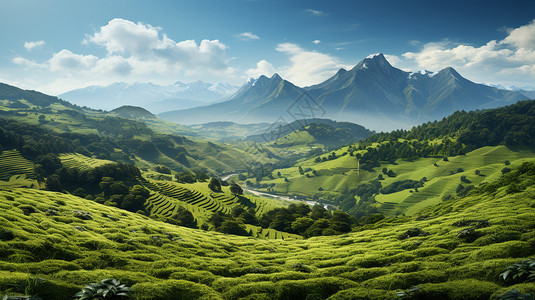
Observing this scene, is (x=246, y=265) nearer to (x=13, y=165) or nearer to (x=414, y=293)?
(x=414, y=293)

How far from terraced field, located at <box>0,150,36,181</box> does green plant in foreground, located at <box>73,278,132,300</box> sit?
16197 cm

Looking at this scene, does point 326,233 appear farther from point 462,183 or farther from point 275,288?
point 462,183

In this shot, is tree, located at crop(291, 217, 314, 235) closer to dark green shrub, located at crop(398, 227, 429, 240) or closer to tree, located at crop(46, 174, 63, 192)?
dark green shrub, located at crop(398, 227, 429, 240)

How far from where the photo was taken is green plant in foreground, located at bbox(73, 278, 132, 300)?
1085 cm

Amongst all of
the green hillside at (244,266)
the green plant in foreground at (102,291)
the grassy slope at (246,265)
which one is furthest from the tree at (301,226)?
the green plant in foreground at (102,291)

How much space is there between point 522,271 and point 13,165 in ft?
656

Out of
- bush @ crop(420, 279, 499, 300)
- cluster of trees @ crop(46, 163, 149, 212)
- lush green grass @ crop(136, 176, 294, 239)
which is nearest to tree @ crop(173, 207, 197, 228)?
lush green grass @ crop(136, 176, 294, 239)

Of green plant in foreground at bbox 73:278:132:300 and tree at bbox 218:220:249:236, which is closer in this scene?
green plant in foreground at bbox 73:278:132:300

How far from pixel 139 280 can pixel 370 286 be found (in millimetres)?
15366

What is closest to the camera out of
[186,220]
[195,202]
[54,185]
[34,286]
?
[34,286]

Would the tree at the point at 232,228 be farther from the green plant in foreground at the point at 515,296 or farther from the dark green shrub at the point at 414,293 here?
the green plant in foreground at the point at 515,296

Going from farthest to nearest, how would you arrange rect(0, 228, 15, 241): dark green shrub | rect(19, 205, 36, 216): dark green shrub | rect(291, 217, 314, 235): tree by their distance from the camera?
rect(291, 217, 314, 235): tree < rect(19, 205, 36, 216): dark green shrub < rect(0, 228, 15, 241): dark green shrub

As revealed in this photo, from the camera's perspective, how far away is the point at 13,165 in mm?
133375

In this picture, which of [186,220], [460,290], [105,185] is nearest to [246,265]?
[460,290]
